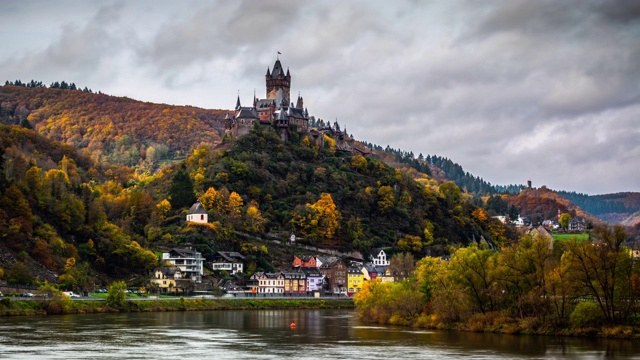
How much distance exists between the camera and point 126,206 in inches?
6905

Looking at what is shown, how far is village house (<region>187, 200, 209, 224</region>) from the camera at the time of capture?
173 metres

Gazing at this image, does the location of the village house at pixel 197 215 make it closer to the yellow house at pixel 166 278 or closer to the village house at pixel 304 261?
the village house at pixel 304 261

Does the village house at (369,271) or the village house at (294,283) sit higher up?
the village house at (369,271)

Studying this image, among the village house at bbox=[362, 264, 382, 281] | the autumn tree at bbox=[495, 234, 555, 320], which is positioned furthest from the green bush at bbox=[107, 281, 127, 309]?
the village house at bbox=[362, 264, 382, 281]

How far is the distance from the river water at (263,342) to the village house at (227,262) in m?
59.0

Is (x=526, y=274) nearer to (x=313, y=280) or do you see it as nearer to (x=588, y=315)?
(x=588, y=315)

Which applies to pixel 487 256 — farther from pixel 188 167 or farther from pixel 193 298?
pixel 188 167

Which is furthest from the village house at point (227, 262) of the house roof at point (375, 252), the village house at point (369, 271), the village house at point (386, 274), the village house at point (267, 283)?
the house roof at point (375, 252)

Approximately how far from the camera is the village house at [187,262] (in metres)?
152

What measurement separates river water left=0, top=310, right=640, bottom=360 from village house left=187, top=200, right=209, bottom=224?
71.9 m

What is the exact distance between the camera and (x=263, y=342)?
78.5 m

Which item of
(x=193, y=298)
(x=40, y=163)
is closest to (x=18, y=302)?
(x=193, y=298)

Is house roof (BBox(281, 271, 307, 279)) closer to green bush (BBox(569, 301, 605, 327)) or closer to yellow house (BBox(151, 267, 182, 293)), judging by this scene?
yellow house (BBox(151, 267, 182, 293))

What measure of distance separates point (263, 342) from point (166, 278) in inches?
2796
